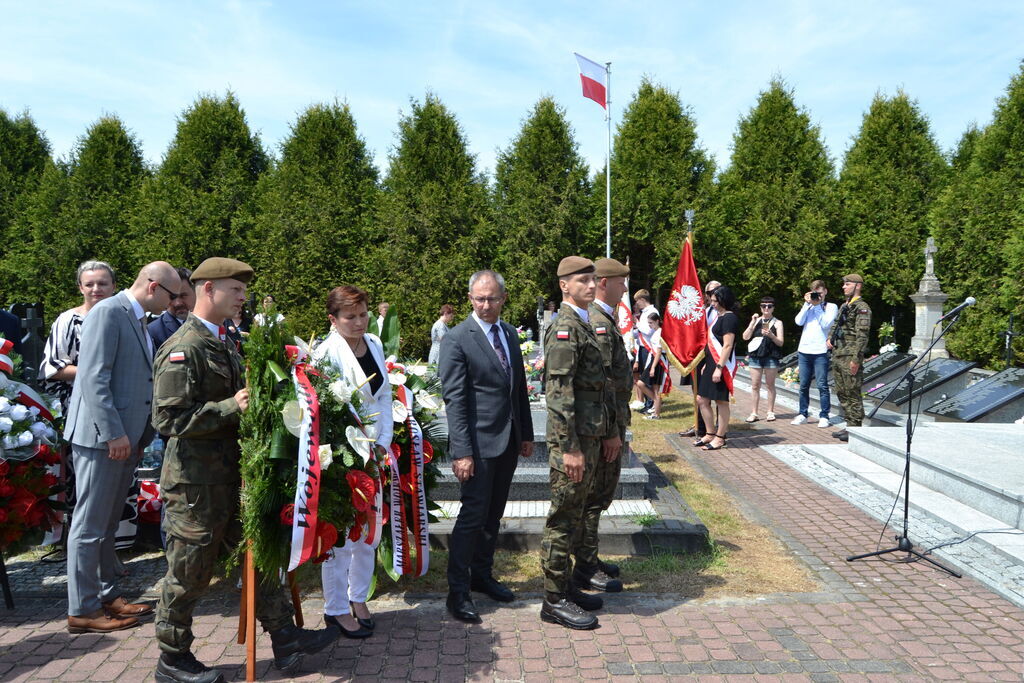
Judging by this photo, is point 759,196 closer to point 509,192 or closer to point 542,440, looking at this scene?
point 509,192

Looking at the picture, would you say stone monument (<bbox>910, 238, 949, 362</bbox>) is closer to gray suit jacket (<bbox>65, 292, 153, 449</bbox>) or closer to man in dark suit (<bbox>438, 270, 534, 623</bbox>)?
man in dark suit (<bbox>438, 270, 534, 623</bbox>)

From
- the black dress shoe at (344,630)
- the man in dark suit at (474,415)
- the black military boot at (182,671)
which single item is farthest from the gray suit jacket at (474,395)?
the black military boot at (182,671)

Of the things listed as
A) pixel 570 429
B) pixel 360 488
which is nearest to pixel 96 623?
pixel 360 488

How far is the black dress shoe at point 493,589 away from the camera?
4.52m

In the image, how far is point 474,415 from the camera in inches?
171

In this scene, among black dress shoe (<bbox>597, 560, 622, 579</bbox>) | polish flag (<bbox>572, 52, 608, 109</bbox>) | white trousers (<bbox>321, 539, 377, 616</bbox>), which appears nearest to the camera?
white trousers (<bbox>321, 539, 377, 616</bbox>)

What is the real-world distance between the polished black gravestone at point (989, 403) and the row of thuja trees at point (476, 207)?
30.7ft

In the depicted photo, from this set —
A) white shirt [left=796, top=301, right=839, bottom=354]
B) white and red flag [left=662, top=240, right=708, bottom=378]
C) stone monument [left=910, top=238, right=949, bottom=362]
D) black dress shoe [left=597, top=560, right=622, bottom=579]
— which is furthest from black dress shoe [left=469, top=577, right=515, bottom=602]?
stone monument [left=910, top=238, right=949, bottom=362]

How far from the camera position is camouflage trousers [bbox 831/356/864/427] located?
31.7 feet

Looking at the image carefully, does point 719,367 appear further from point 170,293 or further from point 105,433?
point 105,433

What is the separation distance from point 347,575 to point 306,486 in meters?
1.03

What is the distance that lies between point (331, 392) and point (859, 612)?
11.3 ft

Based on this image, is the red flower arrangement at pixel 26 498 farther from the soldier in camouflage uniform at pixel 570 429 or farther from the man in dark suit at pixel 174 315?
the soldier in camouflage uniform at pixel 570 429

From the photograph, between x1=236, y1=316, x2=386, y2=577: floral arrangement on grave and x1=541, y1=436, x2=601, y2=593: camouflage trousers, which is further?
x1=541, y1=436, x2=601, y2=593: camouflage trousers
